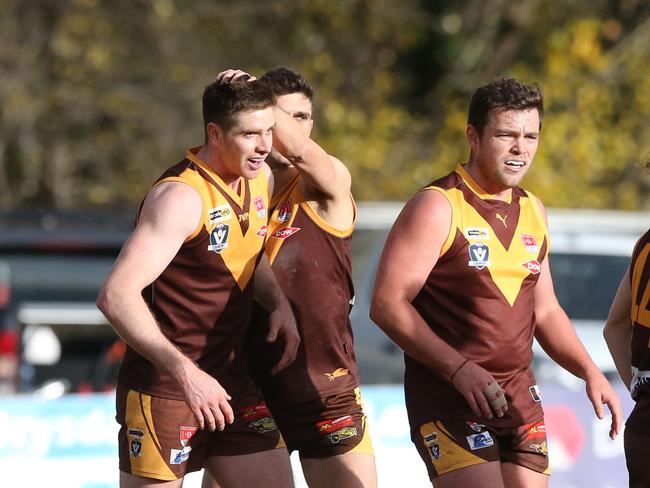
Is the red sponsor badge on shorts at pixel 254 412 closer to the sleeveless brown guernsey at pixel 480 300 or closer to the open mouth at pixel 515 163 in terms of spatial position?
the sleeveless brown guernsey at pixel 480 300

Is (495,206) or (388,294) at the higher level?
(495,206)

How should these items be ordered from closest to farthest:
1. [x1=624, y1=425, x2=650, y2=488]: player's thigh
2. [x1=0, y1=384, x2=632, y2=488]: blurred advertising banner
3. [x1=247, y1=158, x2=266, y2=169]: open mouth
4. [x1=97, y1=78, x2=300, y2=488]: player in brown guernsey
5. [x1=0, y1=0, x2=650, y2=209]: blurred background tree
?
[x1=624, y1=425, x2=650, y2=488]: player's thigh
[x1=97, y1=78, x2=300, y2=488]: player in brown guernsey
[x1=247, y1=158, x2=266, y2=169]: open mouth
[x1=0, y1=384, x2=632, y2=488]: blurred advertising banner
[x1=0, y1=0, x2=650, y2=209]: blurred background tree

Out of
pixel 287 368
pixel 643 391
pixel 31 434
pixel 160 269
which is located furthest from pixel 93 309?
pixel 643 391

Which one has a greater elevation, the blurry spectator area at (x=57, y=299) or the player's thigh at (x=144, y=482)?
the blurry spectator area at (x=57, y=299)

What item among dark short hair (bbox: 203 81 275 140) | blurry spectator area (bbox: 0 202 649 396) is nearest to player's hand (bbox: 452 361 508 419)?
dark short hair (bbox: 203 81 275 140)

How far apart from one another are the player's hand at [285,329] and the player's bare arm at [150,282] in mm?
602

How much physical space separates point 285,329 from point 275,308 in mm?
99

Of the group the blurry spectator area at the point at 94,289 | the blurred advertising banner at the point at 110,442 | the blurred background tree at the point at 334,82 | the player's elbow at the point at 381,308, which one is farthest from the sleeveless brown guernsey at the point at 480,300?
the blurred background tree at the point at 334,82

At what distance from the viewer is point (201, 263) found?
218 inches

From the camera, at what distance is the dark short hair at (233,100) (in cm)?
548

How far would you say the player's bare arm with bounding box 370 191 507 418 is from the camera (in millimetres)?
5383

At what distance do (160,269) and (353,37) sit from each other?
549 inches

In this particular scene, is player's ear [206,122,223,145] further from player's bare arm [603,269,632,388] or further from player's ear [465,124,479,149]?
player's bare arm [603,269,632,388]

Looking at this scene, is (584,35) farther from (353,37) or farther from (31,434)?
(31,434)
